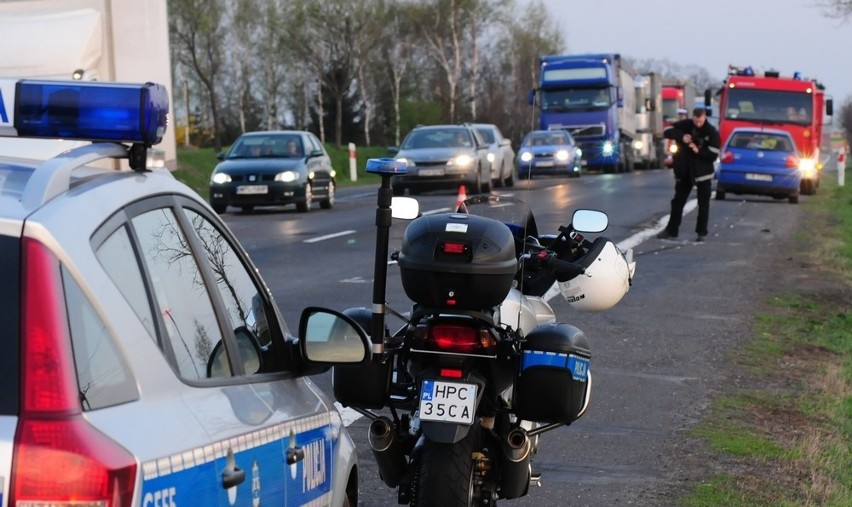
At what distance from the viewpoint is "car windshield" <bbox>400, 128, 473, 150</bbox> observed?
33.6 metres

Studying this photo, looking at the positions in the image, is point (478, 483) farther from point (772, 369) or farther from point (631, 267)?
point (772, 369)

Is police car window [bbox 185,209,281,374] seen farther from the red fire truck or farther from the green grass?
the red fire truck

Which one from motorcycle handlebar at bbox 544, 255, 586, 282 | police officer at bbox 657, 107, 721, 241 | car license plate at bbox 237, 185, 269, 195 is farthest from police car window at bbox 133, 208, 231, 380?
car license plate at bbox 237, 185, 269, 195

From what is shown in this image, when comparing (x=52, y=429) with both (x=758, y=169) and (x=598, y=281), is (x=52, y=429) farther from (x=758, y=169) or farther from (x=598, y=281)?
(x=758, y=169)

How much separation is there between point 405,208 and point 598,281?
780 millimetres

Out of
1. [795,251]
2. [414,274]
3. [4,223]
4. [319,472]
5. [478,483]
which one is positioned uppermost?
[4,223]

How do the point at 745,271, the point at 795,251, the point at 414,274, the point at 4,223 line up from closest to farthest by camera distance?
the point at 4,223, the point at 414,274, the point at 745,271, the point at 795,251

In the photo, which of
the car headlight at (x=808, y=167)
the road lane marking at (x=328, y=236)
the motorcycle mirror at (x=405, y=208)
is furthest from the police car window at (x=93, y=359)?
the car headlight at (x=808, y=167)

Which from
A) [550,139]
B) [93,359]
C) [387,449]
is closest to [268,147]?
[550,139]

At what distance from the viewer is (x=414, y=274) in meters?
4.92

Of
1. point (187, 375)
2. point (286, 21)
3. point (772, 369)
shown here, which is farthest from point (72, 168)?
point (286, 21)

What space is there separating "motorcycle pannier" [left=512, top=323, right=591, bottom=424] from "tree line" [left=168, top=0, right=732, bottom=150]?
64.4 m

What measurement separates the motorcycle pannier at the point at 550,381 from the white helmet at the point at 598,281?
25.4 inches

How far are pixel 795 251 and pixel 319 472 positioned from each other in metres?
17.3
